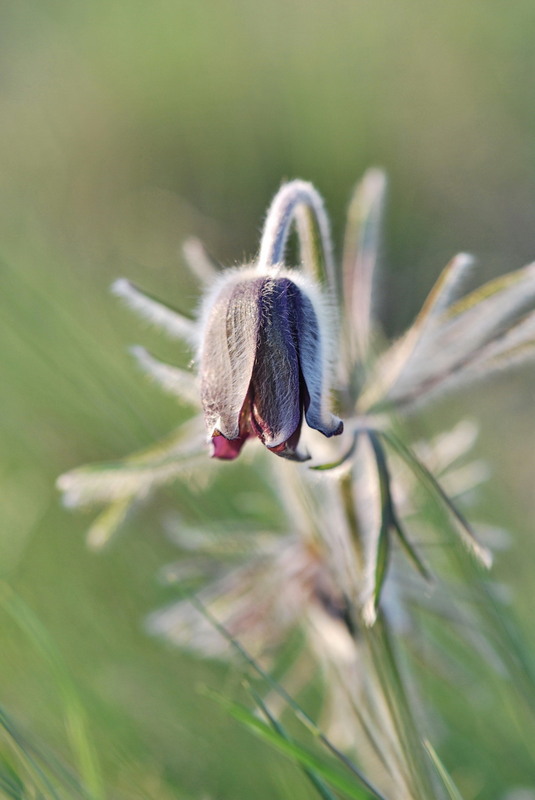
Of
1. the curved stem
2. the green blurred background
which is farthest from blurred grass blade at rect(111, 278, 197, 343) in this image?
the green blurred background

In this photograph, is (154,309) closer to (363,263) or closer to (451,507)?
(363,263)

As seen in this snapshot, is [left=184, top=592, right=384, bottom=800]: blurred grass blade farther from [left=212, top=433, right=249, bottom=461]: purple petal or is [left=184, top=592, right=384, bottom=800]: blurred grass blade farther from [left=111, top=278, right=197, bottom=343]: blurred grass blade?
[left=111, top=278, right=197, bottom=343]: blurred grass blade

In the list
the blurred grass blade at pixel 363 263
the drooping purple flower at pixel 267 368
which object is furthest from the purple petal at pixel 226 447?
the blurred grass blade at pixel 363 263

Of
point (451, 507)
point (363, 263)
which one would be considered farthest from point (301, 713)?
point (363, 263)

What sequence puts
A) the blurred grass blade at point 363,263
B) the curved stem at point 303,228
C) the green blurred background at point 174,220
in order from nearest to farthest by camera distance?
the curved stem at point 303,228 < the blurred grass blade at point 363,263 < the green blurred background at point 174,220

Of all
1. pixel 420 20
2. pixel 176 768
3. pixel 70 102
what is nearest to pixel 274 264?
pixel 176 768

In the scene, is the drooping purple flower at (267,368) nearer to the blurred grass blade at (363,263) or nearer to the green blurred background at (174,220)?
the blurred grass blade at (363,263)
